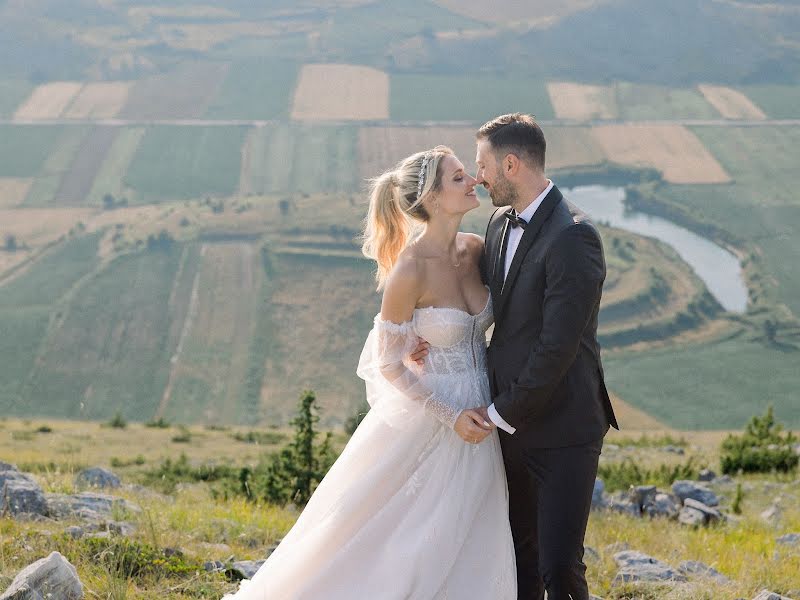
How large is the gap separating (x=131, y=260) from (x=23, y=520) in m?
69.2

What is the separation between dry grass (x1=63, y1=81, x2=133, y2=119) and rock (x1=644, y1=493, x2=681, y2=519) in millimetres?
99246

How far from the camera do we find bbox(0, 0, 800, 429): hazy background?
188ft

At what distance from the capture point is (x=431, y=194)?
206 inches

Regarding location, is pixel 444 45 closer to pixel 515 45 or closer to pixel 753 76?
pixel 515 45

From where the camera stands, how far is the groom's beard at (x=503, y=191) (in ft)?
16.1

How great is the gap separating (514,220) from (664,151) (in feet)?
306

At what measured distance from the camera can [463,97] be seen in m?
110

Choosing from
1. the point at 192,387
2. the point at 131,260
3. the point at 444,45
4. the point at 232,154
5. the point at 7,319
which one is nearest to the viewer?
the point at 192,387

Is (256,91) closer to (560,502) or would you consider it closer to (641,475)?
(641,475)

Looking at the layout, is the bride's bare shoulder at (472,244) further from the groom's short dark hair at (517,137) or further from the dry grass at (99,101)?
the dry grass at (99,101)

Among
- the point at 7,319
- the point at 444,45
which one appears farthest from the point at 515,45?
the point at 7,319

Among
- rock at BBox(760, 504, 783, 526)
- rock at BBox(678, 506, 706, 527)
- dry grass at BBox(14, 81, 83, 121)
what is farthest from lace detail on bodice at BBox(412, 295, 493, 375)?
dry grass at BBox(14, 81, 83, 121)

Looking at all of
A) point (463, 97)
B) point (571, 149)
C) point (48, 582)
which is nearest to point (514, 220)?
point (48, 582)

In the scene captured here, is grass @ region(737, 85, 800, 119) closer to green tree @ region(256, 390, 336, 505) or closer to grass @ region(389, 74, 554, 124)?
grass @ region(389, 74, 554, 124)
